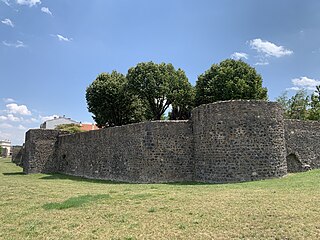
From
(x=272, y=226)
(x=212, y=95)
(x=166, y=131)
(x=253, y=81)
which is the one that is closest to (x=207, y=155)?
(x=166, y=131)

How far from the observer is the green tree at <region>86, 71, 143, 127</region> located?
3382 cm

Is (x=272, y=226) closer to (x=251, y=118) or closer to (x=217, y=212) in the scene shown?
(x=217, y=212)

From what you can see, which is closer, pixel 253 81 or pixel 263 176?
pixel 263 176

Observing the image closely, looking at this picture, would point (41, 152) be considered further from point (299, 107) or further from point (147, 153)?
point (299, 107)

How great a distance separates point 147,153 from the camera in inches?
621

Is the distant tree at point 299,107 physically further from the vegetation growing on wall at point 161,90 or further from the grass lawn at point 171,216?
the grass lawn at point 171,216

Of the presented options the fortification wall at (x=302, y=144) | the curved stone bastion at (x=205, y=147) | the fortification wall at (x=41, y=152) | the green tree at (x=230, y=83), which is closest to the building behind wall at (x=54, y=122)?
the fortification wall at (x=41, y=152)

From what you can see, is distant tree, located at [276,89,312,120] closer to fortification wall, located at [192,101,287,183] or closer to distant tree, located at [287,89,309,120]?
distant tree, located at [287,89,309,120]

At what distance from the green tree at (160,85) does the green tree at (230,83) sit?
2855 millimetres

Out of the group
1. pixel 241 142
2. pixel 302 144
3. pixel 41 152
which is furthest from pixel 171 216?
pixel 41 152

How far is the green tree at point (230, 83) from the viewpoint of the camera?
26328 millimetres

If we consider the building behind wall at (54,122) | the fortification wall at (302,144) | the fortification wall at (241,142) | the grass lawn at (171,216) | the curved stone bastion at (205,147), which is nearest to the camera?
the grass lawn at (171,216)

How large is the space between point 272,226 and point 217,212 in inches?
63.1

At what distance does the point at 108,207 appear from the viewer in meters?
8.68
